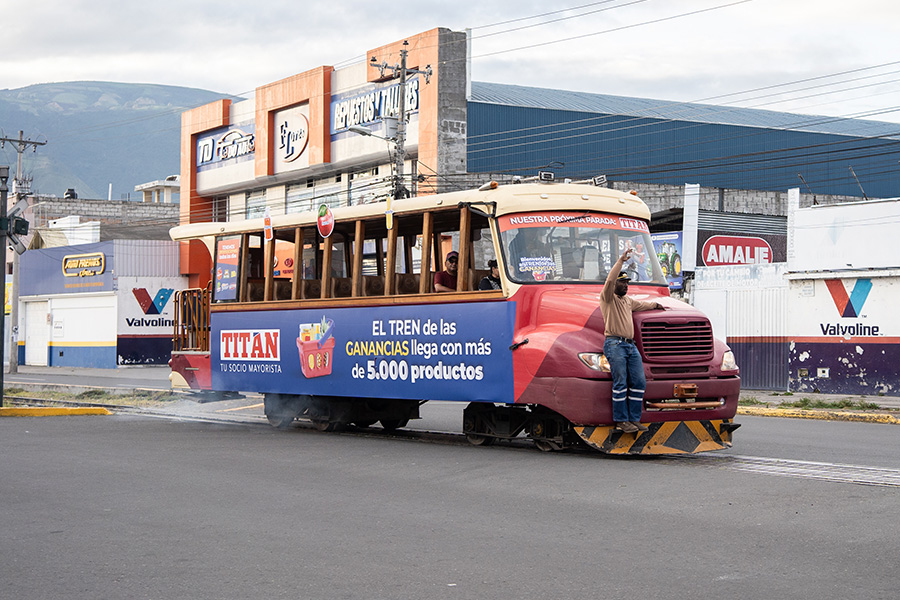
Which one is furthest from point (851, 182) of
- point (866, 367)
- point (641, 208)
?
point (641, 208)

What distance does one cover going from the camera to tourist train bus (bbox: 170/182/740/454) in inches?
434

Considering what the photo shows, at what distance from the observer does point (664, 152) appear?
145 feet

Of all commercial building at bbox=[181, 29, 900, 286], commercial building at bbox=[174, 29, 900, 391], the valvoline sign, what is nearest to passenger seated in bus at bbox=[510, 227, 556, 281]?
commercial building at bbox=[174, 29, 900, 391]

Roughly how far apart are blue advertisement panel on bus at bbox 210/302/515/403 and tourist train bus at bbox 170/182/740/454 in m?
0.02

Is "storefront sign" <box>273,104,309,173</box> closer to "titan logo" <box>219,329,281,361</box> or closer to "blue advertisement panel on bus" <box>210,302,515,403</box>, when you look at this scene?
"titan logo" <box>219,329,281,361</box>

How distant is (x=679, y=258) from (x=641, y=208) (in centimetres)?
1913

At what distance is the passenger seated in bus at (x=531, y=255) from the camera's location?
11945 mm

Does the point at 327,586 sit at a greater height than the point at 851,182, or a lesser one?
lesser

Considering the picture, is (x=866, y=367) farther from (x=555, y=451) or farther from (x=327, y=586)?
(x=327, y=586)

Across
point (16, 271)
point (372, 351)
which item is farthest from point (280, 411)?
point (16, 271)

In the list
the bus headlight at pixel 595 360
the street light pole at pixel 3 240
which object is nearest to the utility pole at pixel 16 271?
the street light pole at pixel 3 240

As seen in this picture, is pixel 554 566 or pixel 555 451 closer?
pixel 554 566

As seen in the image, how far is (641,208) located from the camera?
509 inches

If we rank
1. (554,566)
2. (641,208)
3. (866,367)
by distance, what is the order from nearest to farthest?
(554,566), (641,208), (866,367)
